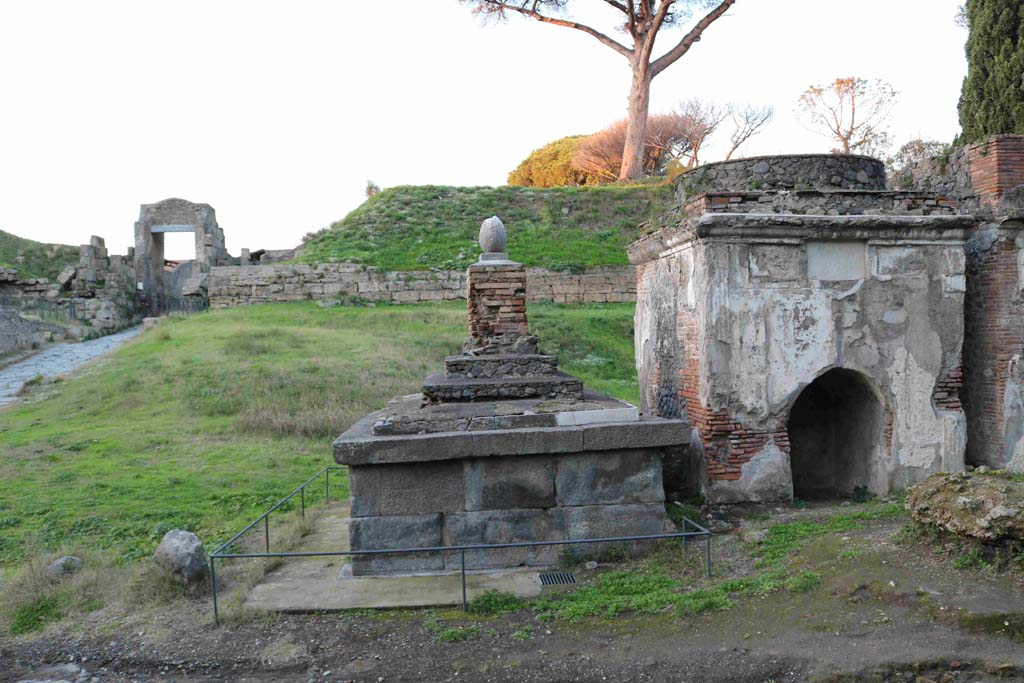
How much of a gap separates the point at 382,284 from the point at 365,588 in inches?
826

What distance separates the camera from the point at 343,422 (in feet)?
46.6

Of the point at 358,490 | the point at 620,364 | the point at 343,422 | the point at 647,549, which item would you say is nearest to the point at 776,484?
the point at 647,549

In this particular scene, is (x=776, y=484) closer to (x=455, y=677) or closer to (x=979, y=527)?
(x=979, y=527)

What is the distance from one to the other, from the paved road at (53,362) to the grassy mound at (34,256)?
297 inches

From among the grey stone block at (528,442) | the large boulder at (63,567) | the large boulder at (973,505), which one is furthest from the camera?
the large boulder at (63,567)

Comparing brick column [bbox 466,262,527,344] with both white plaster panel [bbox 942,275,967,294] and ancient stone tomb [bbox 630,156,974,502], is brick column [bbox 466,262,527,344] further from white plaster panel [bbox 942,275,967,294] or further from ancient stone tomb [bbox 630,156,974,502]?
white plaster panel [bbox 942,275,967,294]

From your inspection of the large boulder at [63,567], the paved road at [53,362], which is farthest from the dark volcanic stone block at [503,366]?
the paved road at [53,362]

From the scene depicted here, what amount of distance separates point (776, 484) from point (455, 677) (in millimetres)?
4697

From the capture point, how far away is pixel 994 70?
664 inches

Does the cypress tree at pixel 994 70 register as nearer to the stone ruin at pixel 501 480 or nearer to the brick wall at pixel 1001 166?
the brick wall at pixel 1001 166

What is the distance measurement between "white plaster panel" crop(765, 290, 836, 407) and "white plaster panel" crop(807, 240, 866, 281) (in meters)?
0.25

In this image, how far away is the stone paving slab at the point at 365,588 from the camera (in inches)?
258

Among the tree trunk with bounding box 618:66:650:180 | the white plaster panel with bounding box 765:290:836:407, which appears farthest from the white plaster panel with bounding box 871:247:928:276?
the tree trunk with bounding box 618:66:650:180

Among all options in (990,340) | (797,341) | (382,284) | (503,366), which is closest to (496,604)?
(503,366)
